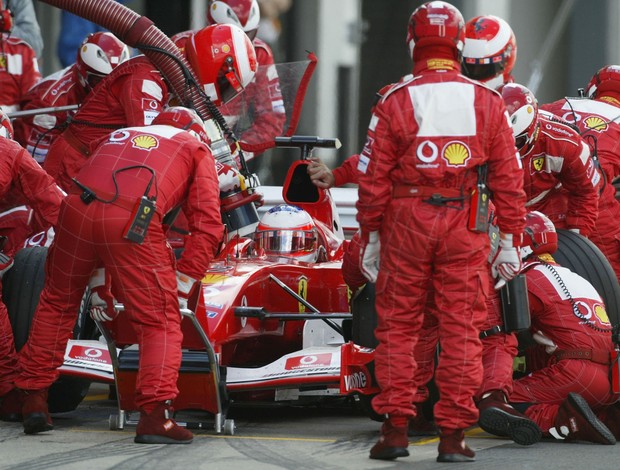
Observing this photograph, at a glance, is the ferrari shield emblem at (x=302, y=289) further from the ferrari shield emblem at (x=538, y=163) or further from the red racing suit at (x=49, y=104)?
the red racing suit at (x=49, y=104)

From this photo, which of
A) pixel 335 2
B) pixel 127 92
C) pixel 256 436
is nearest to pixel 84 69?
pixel 127 92

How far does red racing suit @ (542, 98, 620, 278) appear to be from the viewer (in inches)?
347

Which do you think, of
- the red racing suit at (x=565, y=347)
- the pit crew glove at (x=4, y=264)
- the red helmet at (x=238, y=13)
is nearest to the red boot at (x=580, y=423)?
the red racing suit at (x=565, y=347)

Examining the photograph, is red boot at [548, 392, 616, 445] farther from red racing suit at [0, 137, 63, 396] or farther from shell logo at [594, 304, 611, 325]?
red racing suit at [0, 137, 63, 396]

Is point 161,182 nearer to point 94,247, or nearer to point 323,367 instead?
point 94,247

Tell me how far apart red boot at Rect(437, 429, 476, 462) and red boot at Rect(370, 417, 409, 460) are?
15 cm

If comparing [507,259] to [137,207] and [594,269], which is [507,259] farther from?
[594,269]

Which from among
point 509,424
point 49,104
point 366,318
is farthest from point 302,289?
point 49,104

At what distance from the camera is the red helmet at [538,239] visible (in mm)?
6965

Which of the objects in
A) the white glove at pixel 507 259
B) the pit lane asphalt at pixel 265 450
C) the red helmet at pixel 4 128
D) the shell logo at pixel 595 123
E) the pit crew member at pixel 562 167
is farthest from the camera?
the shell logo at pixel 595 123

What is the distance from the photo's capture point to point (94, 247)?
6172 mm

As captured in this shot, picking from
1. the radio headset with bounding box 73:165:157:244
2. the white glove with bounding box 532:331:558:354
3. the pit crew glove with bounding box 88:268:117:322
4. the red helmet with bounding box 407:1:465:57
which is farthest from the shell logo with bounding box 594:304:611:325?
the pit crew glove with bounding box 88:268:117:322

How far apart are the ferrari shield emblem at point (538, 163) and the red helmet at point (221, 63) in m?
1.72

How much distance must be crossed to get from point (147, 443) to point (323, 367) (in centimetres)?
97
